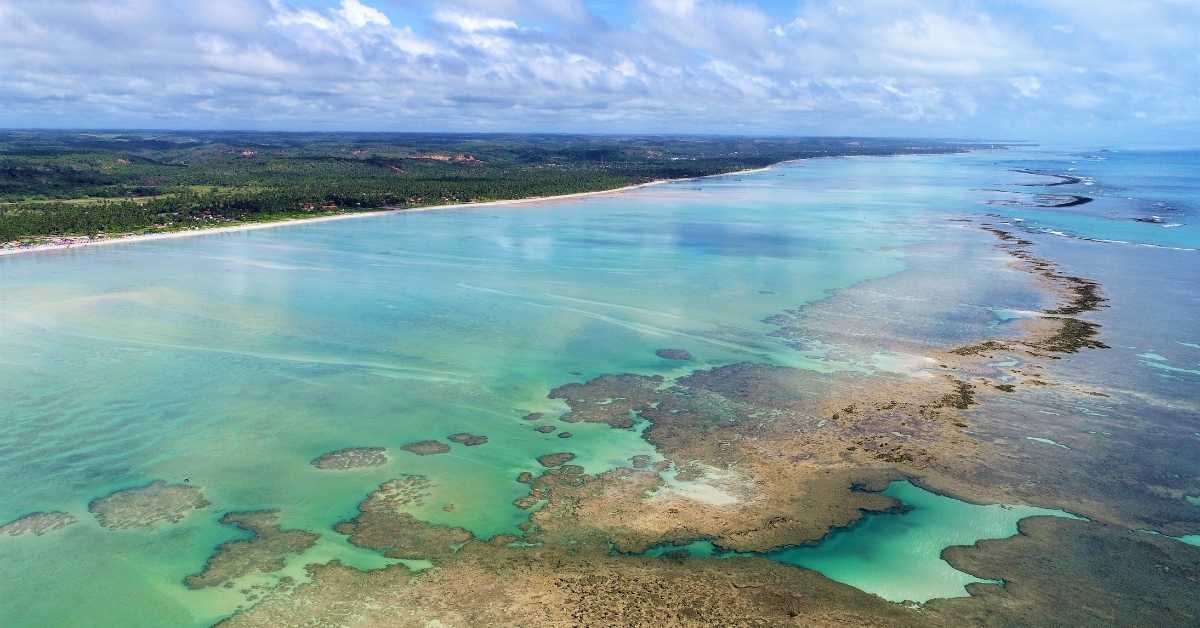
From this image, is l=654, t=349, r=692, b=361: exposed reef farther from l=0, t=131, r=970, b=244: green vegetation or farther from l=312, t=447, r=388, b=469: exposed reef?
l=0, t=131, r=970, b=244: green vegetation

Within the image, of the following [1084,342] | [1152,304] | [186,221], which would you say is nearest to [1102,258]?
[1152,304]

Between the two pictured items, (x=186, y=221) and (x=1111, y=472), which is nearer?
(x=1111, y=472)

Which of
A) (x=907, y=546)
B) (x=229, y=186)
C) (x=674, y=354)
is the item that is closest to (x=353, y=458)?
(x=674, y=354)

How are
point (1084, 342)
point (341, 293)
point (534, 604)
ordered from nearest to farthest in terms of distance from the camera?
point (534, 604) → point (1084, 342) → point (341, 293)

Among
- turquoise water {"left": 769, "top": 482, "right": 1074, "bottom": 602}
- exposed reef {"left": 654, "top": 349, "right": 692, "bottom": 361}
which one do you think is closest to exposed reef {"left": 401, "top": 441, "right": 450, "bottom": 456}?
turquoise water {"left": 769, "top": 482, "right": 1074, "bottom": 602}

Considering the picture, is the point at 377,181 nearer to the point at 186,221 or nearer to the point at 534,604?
the point at 186,221

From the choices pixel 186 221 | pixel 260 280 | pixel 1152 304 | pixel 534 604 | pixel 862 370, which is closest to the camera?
pixel 534 604

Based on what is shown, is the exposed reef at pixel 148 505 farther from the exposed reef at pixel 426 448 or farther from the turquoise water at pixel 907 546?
the turquoise water at pixel 907 546

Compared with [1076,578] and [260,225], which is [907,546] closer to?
[1076,578]
